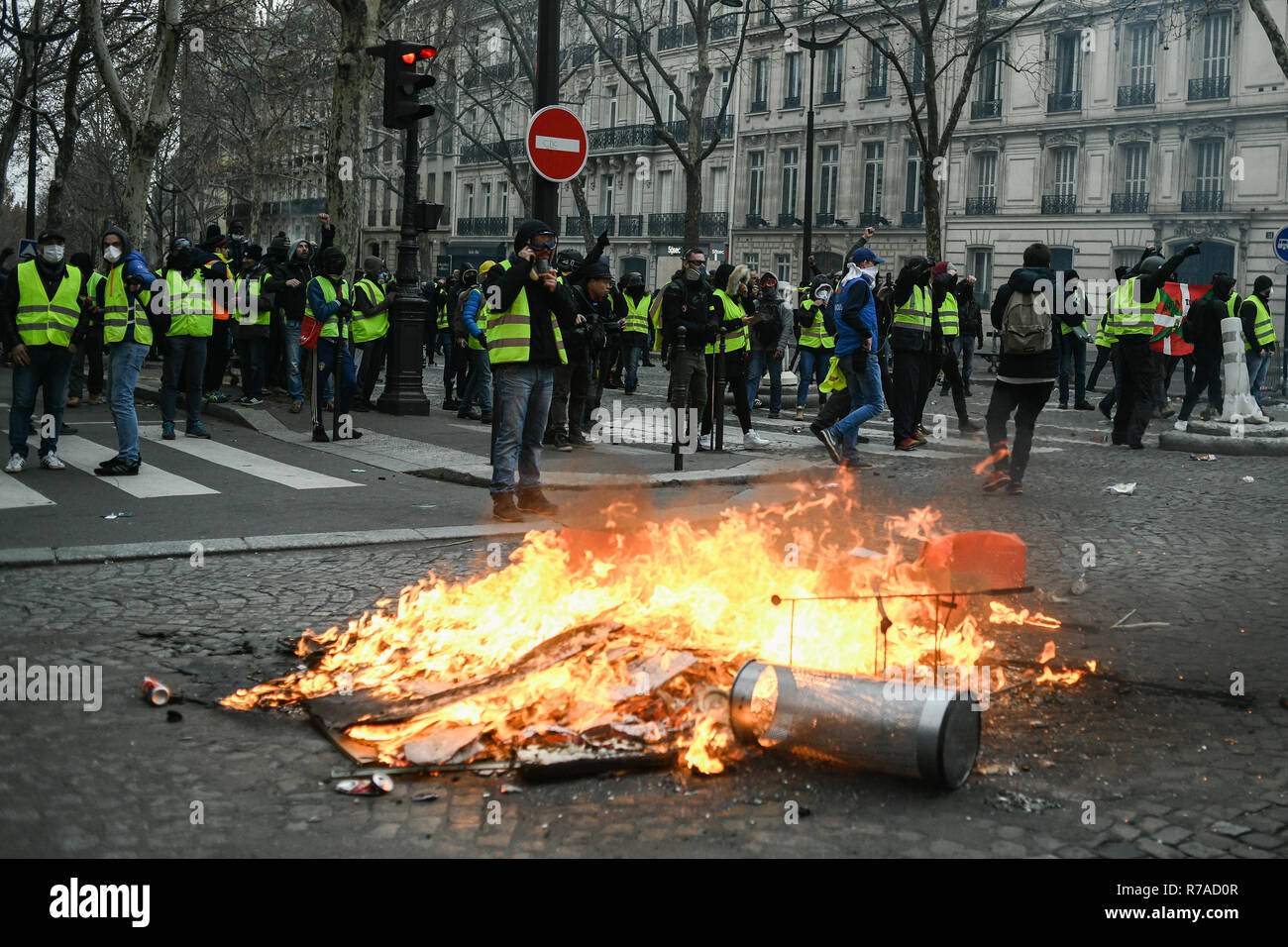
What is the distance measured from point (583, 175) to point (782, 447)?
1809 inches

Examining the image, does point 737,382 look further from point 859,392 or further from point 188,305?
point 188,305

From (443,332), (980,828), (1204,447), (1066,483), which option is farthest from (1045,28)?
(980,828)

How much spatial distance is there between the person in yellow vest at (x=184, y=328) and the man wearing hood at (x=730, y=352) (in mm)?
4746

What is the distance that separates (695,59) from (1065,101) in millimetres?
16326

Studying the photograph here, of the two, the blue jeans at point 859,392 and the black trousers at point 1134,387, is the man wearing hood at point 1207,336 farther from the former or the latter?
the blue jeans at point 859,392

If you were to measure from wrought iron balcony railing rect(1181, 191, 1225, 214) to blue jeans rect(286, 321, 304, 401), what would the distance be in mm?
28617

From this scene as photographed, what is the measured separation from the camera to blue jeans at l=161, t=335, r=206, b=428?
41.6 ft

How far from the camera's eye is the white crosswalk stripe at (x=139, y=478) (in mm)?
9648

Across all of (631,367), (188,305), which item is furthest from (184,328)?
(631,367)

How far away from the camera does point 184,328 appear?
12594 millimetres

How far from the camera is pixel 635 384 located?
69.4ft

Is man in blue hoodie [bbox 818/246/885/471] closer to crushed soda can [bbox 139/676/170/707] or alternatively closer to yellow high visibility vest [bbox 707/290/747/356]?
yellow high visibility vest [bbox 707/290/747/356]

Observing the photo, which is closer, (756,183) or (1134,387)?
(1134,387)
